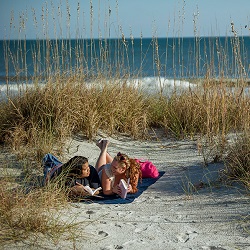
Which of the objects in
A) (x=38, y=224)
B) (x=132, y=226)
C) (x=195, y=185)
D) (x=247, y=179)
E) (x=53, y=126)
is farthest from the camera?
(x=53, y=126)

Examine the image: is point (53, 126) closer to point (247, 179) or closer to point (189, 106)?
point (189, 106)

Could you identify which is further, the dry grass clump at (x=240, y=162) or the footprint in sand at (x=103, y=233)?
the dry grass clump at (x=240, y=162)

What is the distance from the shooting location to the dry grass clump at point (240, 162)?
394 centimetres

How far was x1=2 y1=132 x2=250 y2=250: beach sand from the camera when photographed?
2980 mm

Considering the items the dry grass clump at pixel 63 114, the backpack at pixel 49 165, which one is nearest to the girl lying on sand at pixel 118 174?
the backpack at pixel 49 165

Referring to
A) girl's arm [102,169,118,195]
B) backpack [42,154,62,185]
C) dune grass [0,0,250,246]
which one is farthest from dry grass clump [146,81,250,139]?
backpack [42,154,62,185]

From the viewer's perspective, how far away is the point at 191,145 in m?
5.66

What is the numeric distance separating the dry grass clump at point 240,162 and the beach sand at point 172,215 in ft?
0.35

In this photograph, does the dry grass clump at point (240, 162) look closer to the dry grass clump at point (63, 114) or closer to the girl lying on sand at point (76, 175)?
the girl lying on sand at point (76, 175)

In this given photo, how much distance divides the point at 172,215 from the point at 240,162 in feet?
2.85

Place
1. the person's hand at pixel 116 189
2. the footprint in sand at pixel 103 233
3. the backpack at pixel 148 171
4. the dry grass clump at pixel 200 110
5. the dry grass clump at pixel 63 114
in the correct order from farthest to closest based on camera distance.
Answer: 1. the dry grass clump at pixel 200 110
2. the dry grass clump at pixel 63 114
3. the backpack at pixel 148 171
4. the person's hand at pixel 116 189
5. the footprint in sand at pixel 103 233

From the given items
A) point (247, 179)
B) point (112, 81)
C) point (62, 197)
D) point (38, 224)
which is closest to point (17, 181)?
point (62, 197)

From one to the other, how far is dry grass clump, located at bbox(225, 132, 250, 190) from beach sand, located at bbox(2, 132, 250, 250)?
11 centimetres

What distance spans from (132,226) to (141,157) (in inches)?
84.3
